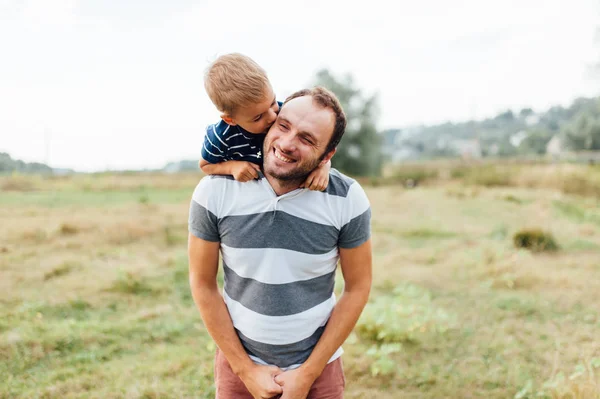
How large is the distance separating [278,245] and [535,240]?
24.7 ft

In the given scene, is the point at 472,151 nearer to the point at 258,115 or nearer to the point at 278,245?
the point at 258,115

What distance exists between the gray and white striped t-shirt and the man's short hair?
0.16 metres

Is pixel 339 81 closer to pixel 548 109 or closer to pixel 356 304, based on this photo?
pixel 356 304

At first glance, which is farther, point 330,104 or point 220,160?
point 220,160

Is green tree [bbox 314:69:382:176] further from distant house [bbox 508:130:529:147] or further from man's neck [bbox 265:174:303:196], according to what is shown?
distant house [bbox 508:130:529:147]

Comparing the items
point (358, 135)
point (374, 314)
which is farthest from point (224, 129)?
point (358, 135)

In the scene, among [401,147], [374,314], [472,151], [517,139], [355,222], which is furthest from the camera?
[401,147]

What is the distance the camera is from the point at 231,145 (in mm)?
1978

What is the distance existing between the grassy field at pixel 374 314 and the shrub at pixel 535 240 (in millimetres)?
163

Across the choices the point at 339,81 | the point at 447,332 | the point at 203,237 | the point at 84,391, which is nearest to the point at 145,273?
the point at 84,391

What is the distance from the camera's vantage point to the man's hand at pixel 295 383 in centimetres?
178

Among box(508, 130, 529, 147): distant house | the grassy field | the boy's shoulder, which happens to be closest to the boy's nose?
the boy's shoulder

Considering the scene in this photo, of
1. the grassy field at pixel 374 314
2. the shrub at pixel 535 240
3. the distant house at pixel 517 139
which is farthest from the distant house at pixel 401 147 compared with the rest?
the grassy field at pixel 374 314

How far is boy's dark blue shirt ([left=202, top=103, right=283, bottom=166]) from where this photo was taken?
195 cm
